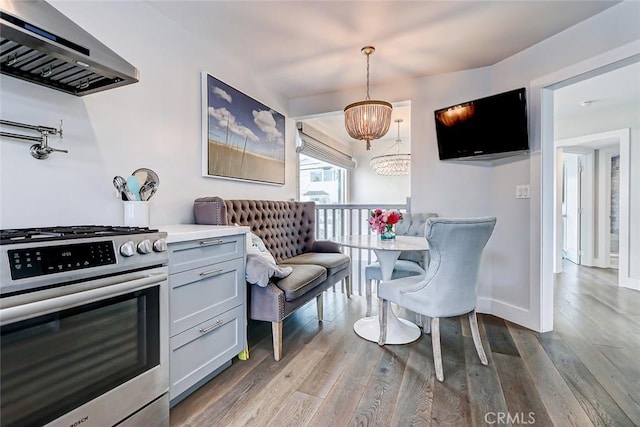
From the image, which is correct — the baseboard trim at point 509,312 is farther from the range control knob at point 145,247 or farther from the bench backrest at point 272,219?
the range control knob at point 145,247

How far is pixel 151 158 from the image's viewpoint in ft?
6.94

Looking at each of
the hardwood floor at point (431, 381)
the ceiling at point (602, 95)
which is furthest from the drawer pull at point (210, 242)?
the ceiling at point (602, 95)

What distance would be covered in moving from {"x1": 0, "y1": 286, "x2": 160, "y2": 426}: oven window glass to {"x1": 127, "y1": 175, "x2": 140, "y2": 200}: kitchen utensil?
686 mm

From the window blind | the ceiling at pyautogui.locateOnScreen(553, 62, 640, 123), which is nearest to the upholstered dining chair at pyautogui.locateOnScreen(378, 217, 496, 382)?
the ceiling at pyautogui.locateOnScreen(553, 62, 640, 123)

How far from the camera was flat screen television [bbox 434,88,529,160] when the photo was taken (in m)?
2.61

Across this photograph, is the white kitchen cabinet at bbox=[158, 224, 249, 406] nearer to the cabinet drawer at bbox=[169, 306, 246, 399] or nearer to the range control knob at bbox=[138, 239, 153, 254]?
the cabinet drawer at bbox=[169, 306, 246, 399]

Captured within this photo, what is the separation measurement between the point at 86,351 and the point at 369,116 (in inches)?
94.7

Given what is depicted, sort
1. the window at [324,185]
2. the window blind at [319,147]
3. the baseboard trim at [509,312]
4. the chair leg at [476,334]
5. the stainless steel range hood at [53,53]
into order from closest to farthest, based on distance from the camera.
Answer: the stainless steel range hood at [53,53] < the chair leg at [476,334] < the baseboard trim at [509,312] < the window blind at [319,147] < the window at [324,185]

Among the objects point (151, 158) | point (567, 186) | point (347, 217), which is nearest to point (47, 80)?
point (151, 158)

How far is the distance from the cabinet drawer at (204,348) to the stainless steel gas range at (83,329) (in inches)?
6.1

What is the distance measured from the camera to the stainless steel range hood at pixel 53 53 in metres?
1.08

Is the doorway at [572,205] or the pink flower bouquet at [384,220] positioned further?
the doorway at [572,205]

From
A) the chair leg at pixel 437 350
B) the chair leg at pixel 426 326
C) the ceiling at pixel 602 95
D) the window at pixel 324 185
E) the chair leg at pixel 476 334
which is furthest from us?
the window at pixel 324 185

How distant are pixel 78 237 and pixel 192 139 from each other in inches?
59.7
